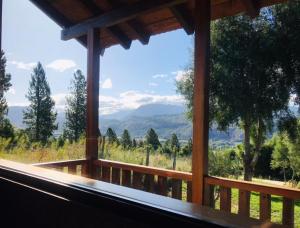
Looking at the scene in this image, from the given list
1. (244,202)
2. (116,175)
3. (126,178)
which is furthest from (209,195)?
(116,175)

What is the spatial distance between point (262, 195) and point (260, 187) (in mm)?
60

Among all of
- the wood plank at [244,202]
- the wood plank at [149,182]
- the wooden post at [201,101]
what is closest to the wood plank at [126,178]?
the wood plank at [149,182]

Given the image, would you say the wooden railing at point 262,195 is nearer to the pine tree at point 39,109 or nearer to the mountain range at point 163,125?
the mountain range at point 163,125

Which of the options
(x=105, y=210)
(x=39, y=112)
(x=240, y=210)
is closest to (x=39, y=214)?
(x=105, y=210)

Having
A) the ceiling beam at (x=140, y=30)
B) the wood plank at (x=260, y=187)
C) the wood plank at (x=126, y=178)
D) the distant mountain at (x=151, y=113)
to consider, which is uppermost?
the ceiling beam at (x=140, y=30)

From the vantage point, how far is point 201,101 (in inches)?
101

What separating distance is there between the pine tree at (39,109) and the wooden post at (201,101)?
17055 millimetres

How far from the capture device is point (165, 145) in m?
12.0

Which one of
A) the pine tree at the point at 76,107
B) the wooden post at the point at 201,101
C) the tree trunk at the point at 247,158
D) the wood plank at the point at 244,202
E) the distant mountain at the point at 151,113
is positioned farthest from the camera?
the pine tree at the point at 76,107

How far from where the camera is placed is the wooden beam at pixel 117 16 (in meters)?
2.97

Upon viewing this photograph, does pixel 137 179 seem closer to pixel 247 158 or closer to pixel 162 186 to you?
pixel 162 186

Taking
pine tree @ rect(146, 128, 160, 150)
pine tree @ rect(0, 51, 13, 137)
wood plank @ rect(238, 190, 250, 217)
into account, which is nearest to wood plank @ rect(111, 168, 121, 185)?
pine tree @ rect(0, 51, 13, 137)

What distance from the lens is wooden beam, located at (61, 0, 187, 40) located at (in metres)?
→ 2.97

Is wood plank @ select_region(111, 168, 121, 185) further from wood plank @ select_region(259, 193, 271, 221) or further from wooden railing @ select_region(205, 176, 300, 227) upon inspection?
wood plank @ select_region(259, 193, 271, 221)
